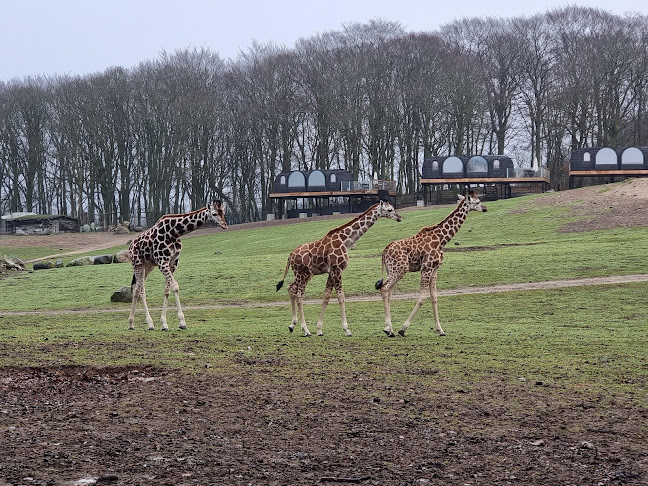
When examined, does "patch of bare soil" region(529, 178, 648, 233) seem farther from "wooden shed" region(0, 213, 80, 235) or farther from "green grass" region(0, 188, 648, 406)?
"wooden shed" region(0, 213, 80, 235)

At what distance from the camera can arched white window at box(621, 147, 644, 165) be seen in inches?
3046

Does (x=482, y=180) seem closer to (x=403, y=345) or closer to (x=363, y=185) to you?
(x=363, y=185)

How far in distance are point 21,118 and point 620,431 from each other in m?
96.5

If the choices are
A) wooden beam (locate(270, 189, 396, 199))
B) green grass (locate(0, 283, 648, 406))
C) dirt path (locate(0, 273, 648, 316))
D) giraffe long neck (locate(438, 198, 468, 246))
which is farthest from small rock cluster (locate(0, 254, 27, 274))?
wooden beam (locate(270, 189, 396, 199))

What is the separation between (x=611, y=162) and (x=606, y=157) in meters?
0.59

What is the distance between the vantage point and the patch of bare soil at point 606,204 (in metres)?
47.4

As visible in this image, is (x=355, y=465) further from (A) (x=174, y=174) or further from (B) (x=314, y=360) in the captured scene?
(A) (x=174, y=174)

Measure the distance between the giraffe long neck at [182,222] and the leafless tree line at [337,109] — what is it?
220 ft

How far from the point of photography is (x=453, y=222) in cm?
1952

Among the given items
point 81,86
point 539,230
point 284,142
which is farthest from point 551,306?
point 81,86

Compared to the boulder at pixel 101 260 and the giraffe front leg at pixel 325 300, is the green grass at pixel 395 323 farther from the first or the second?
the boulder at pixel 101 260

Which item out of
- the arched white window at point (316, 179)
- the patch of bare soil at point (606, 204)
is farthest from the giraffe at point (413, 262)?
the arched white window at point (316, 179)

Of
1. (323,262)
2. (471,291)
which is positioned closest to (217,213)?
(323,262)

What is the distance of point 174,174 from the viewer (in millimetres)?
95000
